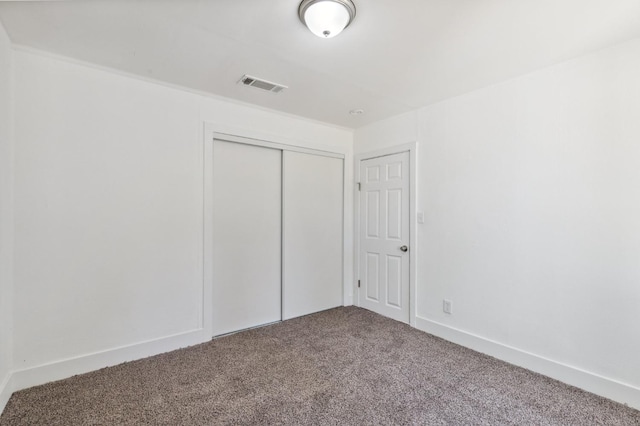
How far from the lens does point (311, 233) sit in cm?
376

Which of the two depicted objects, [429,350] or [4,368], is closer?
[4,368]

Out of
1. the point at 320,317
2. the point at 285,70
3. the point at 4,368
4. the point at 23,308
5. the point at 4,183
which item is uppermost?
the point at 285,70

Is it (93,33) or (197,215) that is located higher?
(93,33)

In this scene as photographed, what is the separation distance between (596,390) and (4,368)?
394 centimetres

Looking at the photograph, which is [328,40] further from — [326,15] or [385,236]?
[385,236]

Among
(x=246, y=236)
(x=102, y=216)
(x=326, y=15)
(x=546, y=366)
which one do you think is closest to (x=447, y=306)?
(x=546, y=366)

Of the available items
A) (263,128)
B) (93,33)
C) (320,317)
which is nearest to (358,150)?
(263,128)

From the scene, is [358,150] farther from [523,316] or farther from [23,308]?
[23,308]

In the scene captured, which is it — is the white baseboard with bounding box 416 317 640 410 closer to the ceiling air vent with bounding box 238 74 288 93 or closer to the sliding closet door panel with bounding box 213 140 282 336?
the sliding closet door panel with bounding box 213 140 282 336

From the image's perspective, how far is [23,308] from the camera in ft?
6.95

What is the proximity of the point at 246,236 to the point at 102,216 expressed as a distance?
4.22ft

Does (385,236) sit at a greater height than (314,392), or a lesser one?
greater

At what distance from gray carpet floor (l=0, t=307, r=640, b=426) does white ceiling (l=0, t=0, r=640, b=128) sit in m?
2.37

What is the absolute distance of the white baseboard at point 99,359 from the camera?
212 cm
